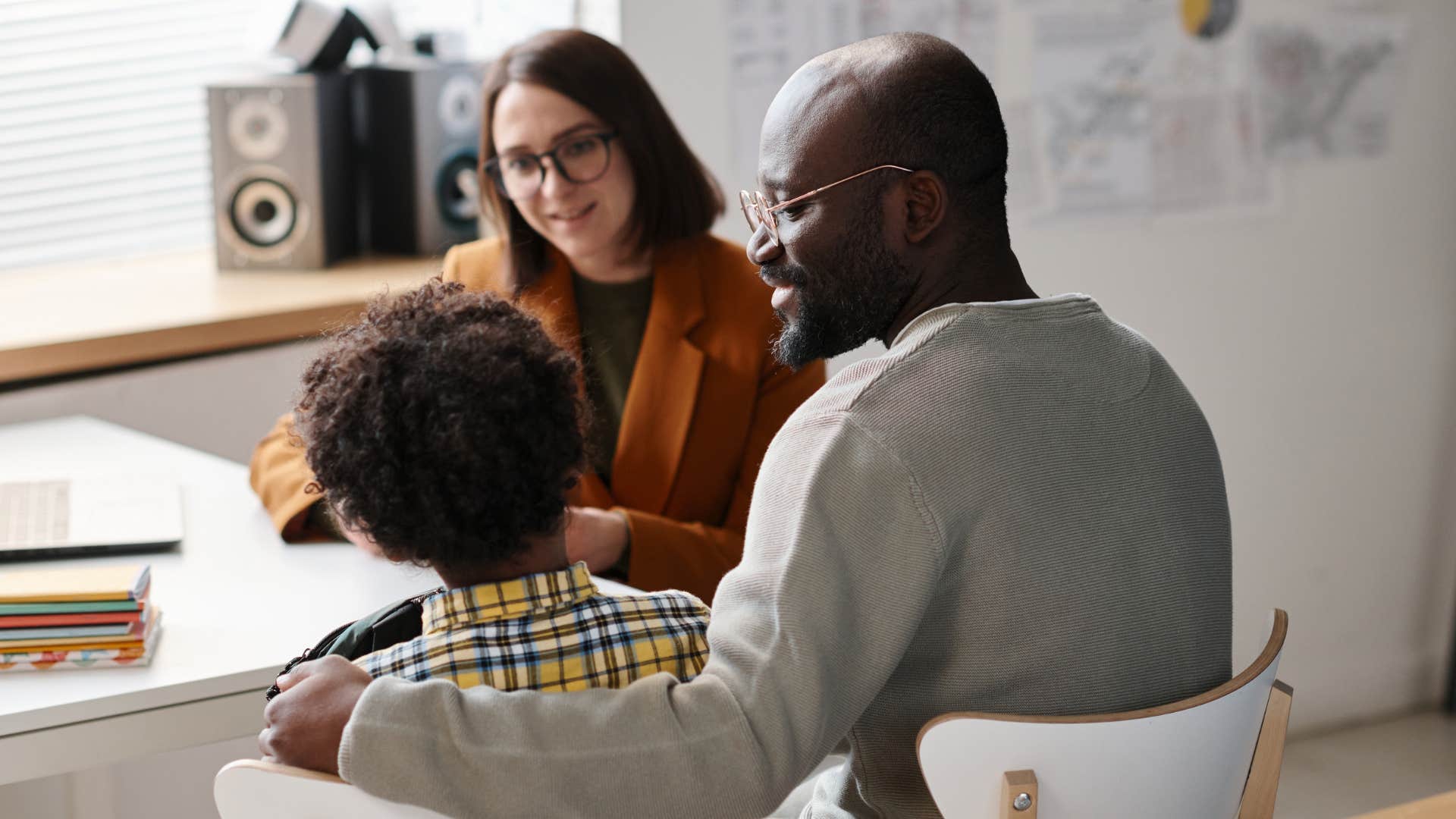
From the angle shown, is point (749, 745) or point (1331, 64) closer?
point (749, 745)

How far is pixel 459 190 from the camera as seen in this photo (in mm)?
2992

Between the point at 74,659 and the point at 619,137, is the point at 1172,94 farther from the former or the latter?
the point at 74,659

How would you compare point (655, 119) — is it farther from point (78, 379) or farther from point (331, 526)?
point (78, 379)

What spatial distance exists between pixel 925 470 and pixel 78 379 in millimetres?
1894

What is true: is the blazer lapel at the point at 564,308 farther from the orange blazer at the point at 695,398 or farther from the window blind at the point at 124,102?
the window blind at the point at 124,102

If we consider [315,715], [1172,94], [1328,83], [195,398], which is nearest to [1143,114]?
[1172,94]

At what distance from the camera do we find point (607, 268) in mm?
2049

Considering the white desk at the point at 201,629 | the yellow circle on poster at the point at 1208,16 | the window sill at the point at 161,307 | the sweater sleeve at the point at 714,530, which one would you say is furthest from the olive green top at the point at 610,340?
the yellow circle on poster at the point at 1208,16

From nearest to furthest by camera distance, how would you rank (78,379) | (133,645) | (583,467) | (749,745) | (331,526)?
(749,745) → (583,467) → (133,645) → (331,526) → (78,379)

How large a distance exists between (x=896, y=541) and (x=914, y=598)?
0.04 m

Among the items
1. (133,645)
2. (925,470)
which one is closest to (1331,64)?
(925,470)

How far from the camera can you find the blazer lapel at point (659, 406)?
196cm

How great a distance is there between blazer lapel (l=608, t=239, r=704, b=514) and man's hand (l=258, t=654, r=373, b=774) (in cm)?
93

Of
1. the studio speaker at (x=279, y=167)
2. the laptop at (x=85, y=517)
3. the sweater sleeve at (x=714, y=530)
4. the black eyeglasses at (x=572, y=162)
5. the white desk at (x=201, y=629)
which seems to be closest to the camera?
the white desk at (x=201, y=629)
